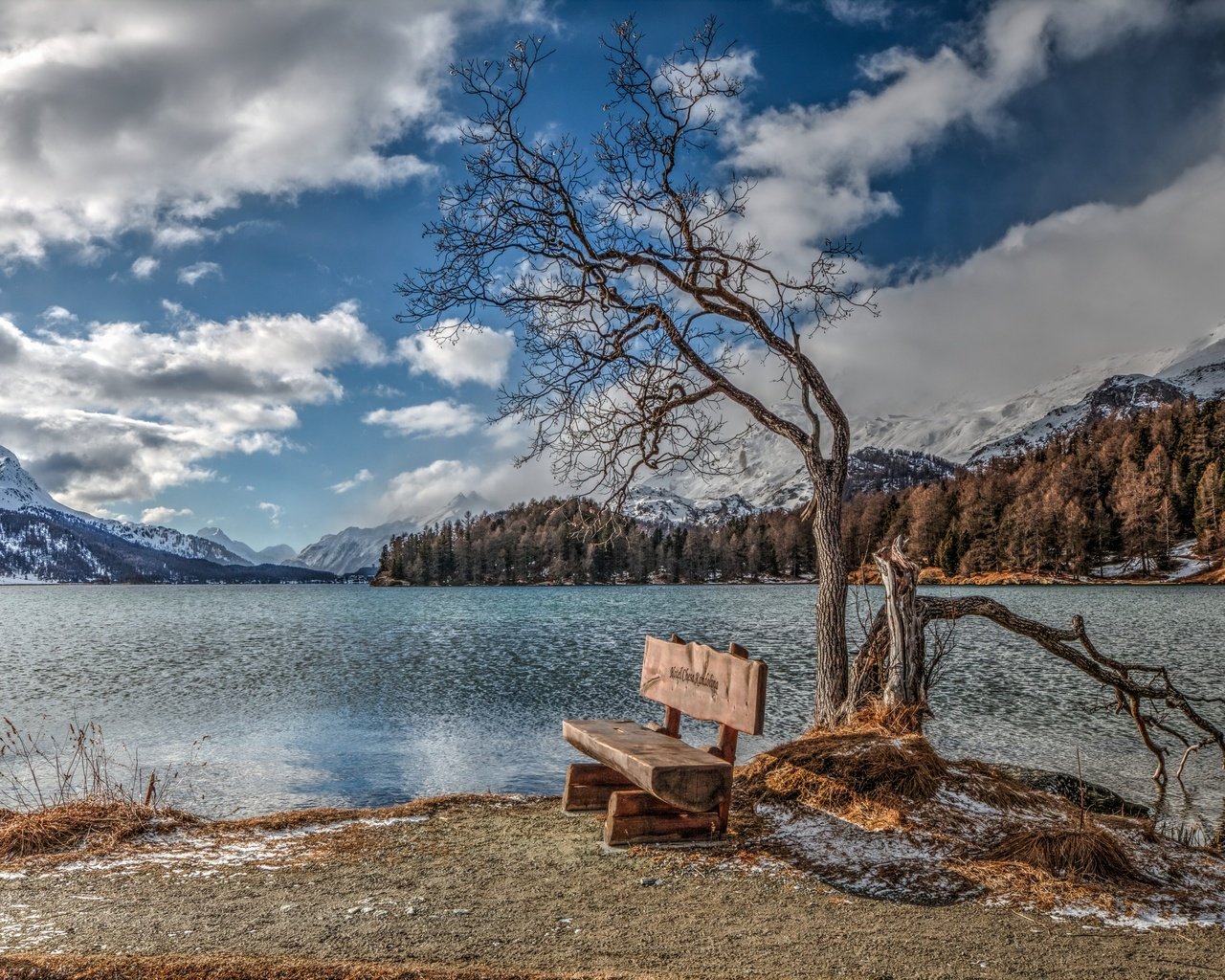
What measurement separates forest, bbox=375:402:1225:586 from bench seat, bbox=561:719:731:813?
77.7m

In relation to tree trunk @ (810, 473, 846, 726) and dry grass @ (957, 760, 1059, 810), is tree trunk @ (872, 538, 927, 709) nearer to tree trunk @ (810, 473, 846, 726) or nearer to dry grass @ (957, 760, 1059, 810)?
tree trunk @ (810, 473, 846, 726)

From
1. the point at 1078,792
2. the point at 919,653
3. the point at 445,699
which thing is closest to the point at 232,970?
the point at 919,653

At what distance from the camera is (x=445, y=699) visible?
862 inches

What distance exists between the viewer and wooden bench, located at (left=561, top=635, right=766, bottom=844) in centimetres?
632

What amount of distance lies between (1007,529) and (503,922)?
126595 mm

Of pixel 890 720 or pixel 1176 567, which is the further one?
pixel 1176 567

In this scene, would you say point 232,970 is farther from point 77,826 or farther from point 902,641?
point 902,641

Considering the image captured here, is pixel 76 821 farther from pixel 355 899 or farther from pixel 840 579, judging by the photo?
pixel 840 579

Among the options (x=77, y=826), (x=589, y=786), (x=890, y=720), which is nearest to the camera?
(x=77, y=826)

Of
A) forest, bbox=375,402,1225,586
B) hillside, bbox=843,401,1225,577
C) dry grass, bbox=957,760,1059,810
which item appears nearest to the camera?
dry grass, bbox=957,760,1059,810

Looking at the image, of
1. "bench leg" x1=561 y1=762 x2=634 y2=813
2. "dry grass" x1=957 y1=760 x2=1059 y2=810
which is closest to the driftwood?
"dry grass" x1=957 y1=760 x2=1059 y2=810

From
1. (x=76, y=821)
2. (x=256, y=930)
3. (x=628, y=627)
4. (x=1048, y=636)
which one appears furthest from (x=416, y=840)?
(x=628, y=627)

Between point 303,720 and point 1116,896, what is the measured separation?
58.2 ft

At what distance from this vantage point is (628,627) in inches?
1836
